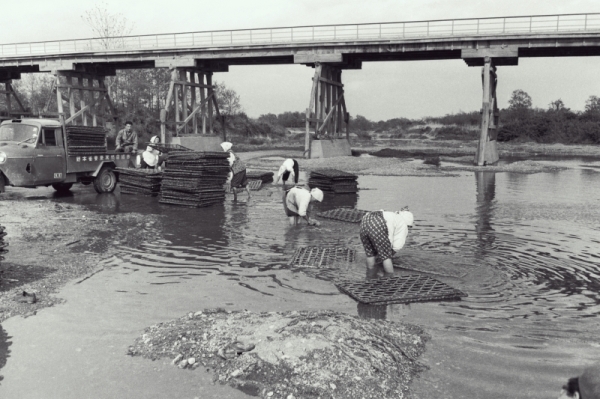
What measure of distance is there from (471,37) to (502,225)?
655 inches

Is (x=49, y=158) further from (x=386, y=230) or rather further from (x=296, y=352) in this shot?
(x=296, y=352)

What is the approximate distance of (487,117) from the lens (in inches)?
1042

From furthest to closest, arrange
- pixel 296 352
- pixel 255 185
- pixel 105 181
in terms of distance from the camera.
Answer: pixel 255 185, pixel 105 181, pixel 296 352

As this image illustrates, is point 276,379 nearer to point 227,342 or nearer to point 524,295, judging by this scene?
point 227,342

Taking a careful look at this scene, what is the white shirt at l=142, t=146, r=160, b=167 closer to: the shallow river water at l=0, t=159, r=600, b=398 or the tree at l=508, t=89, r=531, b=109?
the shallow river water at l=0, t=159, r=600, b=398

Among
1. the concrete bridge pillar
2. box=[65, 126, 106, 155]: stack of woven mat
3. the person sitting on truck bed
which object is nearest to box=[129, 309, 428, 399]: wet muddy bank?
box=[65, 126, 106, 155]: stack of woven mat

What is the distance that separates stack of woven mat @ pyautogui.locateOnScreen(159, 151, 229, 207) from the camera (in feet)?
45.4

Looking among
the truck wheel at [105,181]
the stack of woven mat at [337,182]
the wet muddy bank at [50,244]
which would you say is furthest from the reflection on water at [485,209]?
the truck wheel at [105,181]

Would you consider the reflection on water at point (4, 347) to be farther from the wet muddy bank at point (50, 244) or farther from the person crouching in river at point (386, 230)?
the person crouching in river at point (386, 230)

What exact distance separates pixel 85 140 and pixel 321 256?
984 cm

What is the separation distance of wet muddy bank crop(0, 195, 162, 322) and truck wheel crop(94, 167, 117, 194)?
1.81 metres

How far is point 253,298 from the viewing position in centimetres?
653

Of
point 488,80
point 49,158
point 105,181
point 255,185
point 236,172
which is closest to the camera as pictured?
point 49,158

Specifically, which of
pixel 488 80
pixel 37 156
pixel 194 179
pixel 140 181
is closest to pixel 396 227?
pixel 194 179
